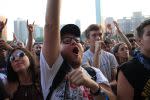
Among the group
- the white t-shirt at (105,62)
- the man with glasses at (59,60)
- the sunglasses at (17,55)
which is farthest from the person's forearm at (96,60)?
the man with glasses at (59,60)

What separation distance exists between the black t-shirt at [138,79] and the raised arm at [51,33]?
29.5 inches

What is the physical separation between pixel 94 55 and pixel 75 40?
2.38 m

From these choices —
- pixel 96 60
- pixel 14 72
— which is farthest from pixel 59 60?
pixel 96 60

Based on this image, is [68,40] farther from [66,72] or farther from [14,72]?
[14,72]

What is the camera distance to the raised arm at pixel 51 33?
2.29 meters

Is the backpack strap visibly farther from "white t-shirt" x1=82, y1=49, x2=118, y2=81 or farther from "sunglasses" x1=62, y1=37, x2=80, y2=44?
"white t-shirt" x1=82, y1=49, x2=118, y2=81

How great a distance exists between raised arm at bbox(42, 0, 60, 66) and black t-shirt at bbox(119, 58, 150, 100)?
749mm

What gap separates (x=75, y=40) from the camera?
8.44 feet

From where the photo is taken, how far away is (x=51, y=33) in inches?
92.1

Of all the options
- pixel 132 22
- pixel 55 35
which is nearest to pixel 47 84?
pixel 55 35

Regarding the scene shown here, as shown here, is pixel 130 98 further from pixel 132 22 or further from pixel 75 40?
pixel 132 22

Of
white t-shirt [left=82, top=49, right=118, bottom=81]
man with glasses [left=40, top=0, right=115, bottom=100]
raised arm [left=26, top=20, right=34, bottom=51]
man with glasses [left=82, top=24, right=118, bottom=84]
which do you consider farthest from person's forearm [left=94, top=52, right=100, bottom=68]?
man with glasses [left=40, top=0, right=115, bottom=100]

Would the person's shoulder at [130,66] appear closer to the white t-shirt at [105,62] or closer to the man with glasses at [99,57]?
the man with glasses at [99,57]

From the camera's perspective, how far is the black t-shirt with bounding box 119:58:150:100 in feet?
9.16
